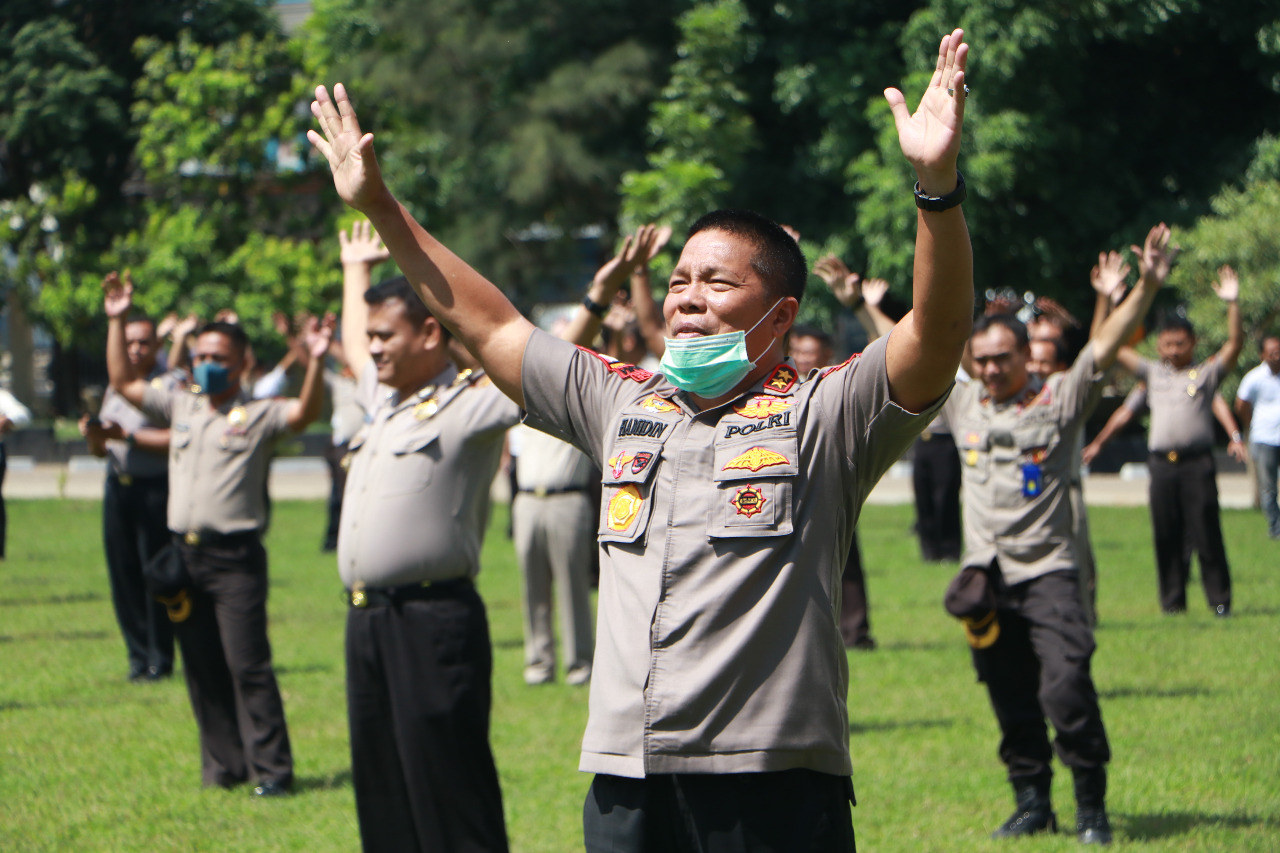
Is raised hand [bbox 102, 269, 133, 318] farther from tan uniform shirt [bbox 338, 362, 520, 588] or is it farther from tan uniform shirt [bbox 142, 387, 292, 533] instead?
tan uniform shirt [bbox 338, 362, 520, 588]

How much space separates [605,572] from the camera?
3.07 meters

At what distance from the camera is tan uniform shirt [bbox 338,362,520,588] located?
16.2ft

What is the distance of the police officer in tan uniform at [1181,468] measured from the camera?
11.2 meters

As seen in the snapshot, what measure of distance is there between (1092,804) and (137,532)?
653 centimetres

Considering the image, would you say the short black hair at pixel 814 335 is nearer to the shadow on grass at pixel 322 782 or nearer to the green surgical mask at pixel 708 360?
the shadow on grass at pixel 322 782

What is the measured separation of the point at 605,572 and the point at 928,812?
11.9ft

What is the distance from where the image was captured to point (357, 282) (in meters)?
5.49

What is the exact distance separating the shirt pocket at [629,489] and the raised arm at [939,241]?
1.93ft

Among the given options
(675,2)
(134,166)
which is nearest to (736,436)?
(675,2)

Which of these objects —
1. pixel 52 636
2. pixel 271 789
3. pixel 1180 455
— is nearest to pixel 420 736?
pixel 271 789

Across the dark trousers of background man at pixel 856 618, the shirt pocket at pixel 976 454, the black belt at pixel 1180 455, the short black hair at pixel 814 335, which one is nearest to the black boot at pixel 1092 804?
the shirt pocket at pixel 976 454

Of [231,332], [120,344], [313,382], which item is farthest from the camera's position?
[120,344]

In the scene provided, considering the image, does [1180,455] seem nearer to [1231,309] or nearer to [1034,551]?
[1231,309]

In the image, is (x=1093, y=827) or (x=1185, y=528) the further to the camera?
(x=1185, y=528)
